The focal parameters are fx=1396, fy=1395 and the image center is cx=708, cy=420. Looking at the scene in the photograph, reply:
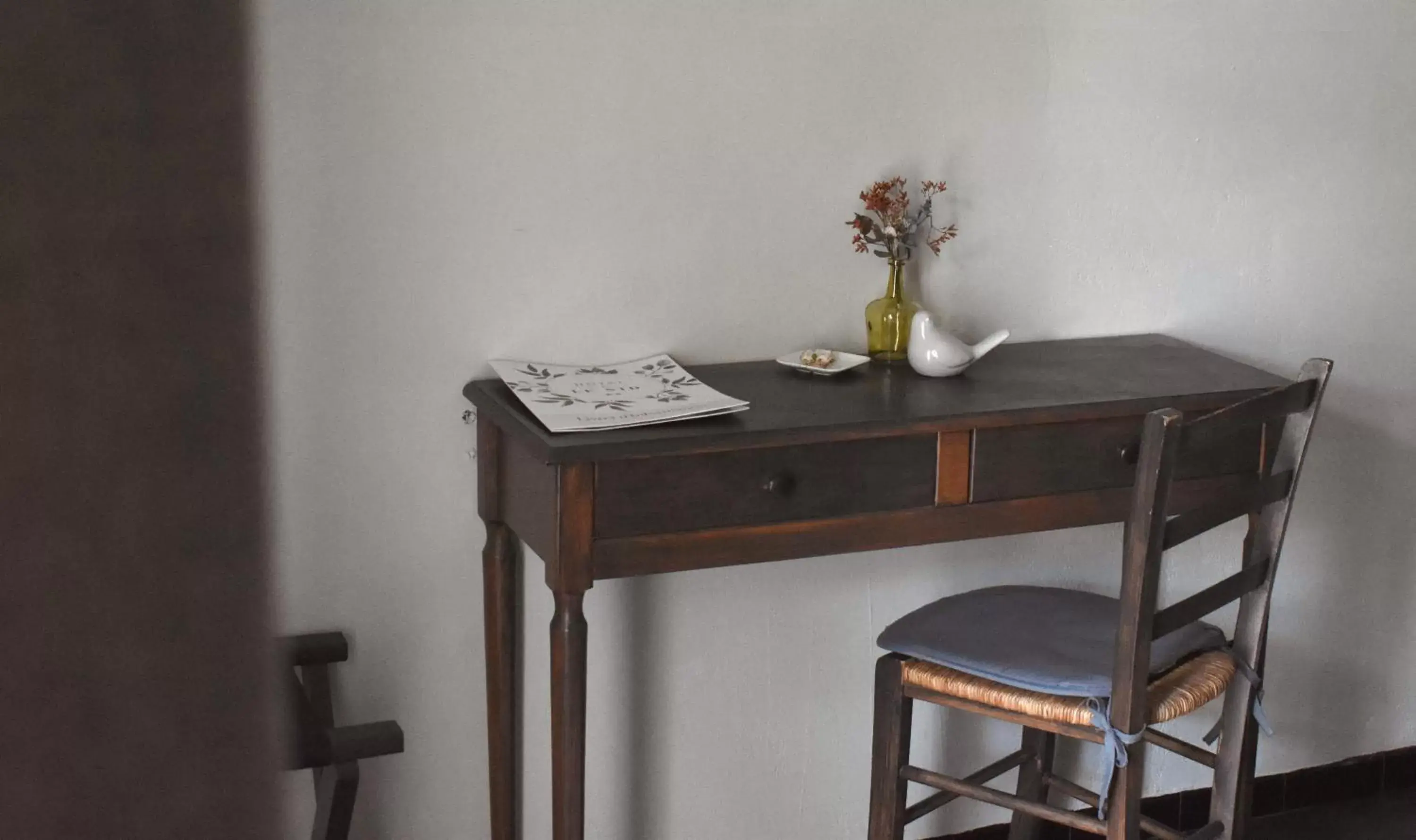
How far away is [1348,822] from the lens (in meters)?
2.51

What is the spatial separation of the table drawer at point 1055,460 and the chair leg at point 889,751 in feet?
0.88

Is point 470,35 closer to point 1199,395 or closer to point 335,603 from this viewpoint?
point 335,603

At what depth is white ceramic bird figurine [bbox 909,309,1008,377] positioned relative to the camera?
1.86 metres

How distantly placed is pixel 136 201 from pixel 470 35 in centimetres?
174

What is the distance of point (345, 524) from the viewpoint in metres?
1.84

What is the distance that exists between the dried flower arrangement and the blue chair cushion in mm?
502

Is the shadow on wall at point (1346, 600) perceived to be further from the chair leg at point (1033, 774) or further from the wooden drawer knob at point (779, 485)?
the wooden drawer knob at point (779, 485)

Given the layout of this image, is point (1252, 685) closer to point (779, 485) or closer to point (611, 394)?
point (779, 485)

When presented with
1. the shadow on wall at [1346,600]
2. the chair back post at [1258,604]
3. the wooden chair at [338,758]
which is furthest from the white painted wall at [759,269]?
the chair back post at [1258,604]

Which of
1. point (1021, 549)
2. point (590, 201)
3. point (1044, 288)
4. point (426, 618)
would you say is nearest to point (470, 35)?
point (590, 201)

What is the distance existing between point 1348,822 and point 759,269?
5.00 ft

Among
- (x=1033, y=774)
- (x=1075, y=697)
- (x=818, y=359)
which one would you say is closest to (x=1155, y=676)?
(x=1075, y=697)

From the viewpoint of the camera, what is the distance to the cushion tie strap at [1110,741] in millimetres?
1605

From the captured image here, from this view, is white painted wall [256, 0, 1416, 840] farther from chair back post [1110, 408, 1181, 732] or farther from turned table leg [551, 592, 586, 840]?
chair back post [1110, 408, 1181, 732]
